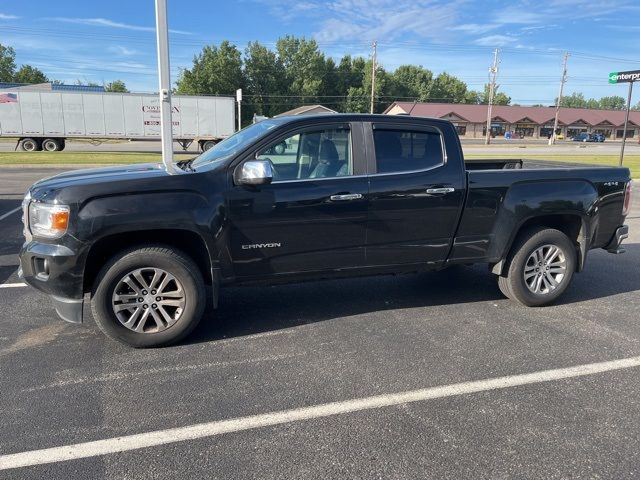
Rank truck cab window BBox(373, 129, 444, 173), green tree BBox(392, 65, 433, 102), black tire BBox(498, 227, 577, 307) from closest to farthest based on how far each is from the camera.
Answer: truck cab window BBox(373, 129, 444, 173) < black tire BBox(498, 227, 577, 307) < green tree BBox(392, 65, 433, 102)

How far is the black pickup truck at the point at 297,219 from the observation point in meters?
3.79

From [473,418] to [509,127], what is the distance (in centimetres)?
9357

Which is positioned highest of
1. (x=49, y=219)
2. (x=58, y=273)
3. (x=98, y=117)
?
(x=98, y=117)

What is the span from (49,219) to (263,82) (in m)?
83.0

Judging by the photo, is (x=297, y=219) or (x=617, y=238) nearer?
(x=297, y=219)

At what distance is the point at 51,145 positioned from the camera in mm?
32781

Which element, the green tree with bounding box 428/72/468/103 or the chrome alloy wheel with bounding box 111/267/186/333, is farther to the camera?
the green tree with bounding box 428/72/468/103

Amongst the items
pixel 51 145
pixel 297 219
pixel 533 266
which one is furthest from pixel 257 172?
pixel 51 145

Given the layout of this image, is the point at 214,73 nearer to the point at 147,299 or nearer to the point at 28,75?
the point at 28,75

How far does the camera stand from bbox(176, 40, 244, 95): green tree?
73.9m

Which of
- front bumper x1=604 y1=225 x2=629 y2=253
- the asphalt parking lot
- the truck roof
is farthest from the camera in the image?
front bumper x1=604 y1=225 x2=629 y2=253

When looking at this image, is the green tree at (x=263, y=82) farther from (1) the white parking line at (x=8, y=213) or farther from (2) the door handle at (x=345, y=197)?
(2) the door handle at (x=345, y=197)

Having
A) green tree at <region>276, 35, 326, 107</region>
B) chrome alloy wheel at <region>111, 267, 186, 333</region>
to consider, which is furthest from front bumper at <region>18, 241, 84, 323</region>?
green tree at <region>276, 35, 326, 107</region>

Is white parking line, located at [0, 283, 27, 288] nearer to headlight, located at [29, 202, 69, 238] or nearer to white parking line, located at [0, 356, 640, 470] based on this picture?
headlight, located at [29, 202, 69, 238]
